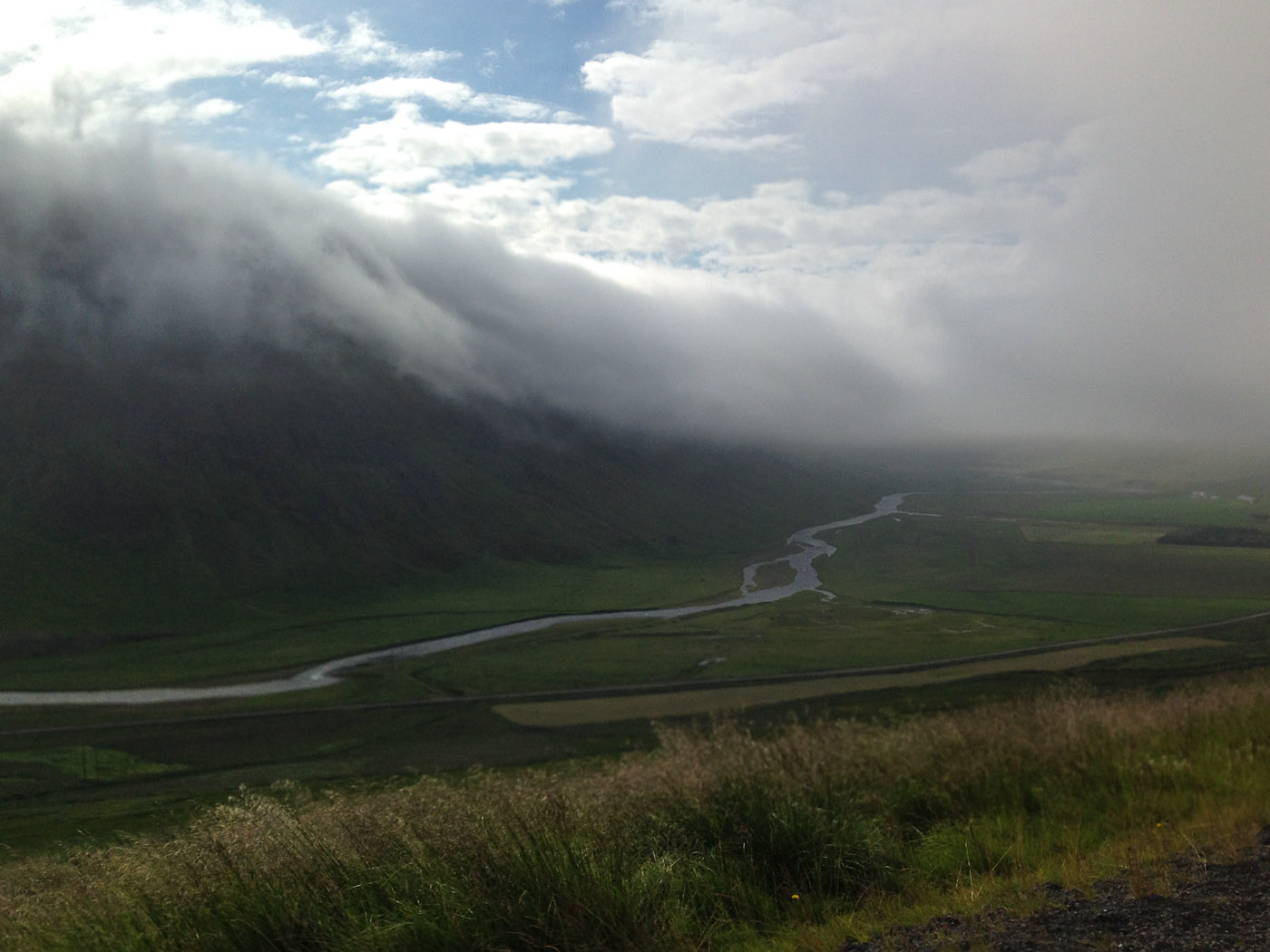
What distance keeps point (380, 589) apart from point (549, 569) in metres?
34.8

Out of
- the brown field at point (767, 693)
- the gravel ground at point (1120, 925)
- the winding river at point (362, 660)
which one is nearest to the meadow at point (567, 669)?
the brown field at point (767, 693)

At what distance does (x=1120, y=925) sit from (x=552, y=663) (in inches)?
3510

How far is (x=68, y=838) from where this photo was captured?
40188mm

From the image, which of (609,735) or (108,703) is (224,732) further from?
(609,735)

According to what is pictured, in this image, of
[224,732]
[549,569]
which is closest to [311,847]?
[224,732]

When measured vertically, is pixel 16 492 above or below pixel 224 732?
above

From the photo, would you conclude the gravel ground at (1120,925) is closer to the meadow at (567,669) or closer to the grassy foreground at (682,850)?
the grassy foreground at (682,850)

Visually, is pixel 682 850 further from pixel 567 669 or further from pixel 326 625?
pixel 326 625

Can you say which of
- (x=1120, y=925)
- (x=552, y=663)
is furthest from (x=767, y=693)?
(x=1120, y=925)

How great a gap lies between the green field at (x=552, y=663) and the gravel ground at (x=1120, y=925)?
11.6 m

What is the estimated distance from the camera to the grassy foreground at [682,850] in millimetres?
5949

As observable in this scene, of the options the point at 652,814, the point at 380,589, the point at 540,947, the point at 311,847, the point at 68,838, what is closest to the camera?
the point at 540,947

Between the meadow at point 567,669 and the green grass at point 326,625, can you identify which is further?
the green grass at point 326,625

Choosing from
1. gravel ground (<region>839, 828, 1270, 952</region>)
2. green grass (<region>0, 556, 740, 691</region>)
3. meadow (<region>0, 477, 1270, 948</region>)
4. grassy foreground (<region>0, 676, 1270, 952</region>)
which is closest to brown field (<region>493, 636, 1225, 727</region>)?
meadow (<region>0, 477, 1270, 948</region>)
